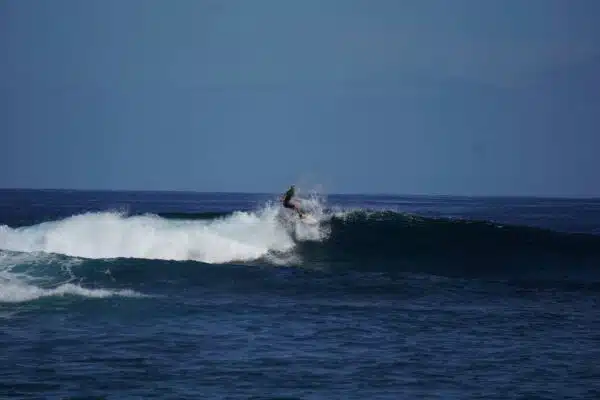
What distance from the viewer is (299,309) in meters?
17.6

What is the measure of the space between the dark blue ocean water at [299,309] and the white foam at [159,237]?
7 centimetres

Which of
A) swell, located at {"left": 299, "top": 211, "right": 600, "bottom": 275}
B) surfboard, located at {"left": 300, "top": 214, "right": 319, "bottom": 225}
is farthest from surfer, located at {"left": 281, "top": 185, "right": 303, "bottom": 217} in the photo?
surfboard, located at {"left": 300, "top": 214, "right": 319, "bottom": 225}

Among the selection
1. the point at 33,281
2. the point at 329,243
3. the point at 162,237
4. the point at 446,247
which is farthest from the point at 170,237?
the point at 446,247

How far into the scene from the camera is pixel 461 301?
1906 cm

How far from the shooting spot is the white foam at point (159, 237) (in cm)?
2705

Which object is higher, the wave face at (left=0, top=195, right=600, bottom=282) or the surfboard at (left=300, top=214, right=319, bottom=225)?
the surfboard at (left=300, top=214, right=319, bottom=225)

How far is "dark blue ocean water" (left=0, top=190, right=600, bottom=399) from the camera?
11859 mm

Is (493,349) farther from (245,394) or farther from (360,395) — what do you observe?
(245,394)

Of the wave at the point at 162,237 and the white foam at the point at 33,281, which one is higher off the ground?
the wave at the point at 162,237

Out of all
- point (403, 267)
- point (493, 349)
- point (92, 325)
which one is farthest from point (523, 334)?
point (403, 267)

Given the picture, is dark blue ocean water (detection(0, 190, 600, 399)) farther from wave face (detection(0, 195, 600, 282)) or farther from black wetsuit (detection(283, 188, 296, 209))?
black wetsuit (detection(283, 188, 296, 209))

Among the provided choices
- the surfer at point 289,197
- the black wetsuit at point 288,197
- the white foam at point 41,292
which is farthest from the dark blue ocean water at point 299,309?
the black wetsuit at point 288,197

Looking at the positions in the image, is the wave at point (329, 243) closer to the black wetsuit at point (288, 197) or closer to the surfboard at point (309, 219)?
the surfboard at point (309, 219)

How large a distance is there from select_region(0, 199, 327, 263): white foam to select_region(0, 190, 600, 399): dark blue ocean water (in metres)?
0.07
